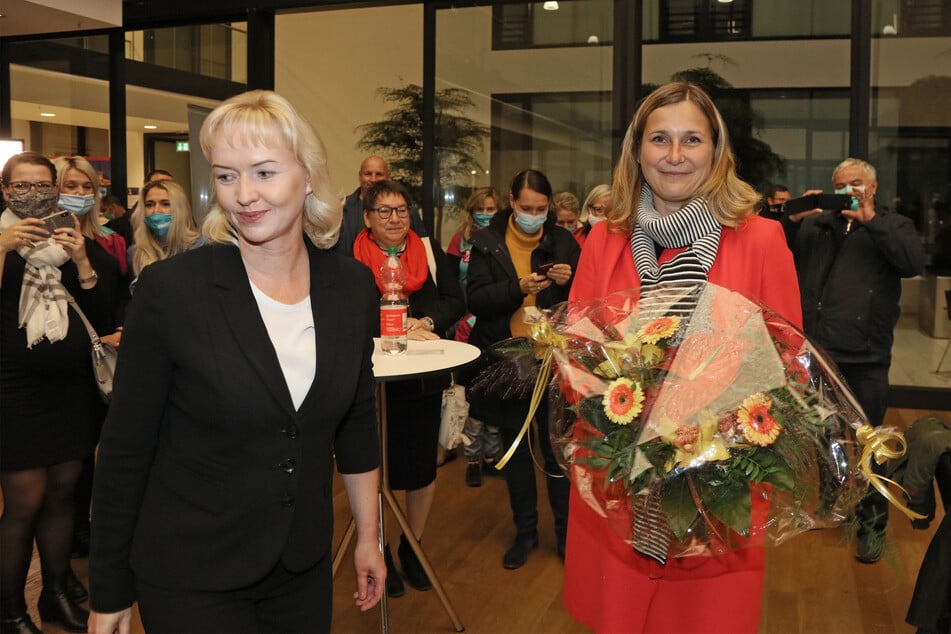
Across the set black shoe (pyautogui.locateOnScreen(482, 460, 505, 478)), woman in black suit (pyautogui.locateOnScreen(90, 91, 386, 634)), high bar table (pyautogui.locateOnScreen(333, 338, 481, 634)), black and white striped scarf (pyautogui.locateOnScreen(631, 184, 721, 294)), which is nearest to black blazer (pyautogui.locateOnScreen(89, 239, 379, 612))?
woman in black suit (pyautogui.locateOnScreen(90, 91, 386, 634))

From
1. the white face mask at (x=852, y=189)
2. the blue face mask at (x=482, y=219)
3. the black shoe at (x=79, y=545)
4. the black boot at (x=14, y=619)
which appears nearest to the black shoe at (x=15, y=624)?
the black boot at (x=14, y=619)

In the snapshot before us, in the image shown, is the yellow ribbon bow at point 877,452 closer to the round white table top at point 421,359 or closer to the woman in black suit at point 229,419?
the woman in black suit at point 229,419

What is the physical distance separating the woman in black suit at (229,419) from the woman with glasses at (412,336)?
6.08 feet

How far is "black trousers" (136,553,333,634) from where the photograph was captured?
160cm

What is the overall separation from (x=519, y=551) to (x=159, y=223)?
2.25 metres

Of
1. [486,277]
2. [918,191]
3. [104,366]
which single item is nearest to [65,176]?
[104,366]

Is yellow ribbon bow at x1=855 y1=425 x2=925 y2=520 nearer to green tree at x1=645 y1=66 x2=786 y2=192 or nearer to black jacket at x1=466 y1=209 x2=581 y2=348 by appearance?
black jacket at x1=466 y1=209 x2=581 y2=348

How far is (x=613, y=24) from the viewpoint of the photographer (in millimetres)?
7160

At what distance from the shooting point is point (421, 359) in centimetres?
313

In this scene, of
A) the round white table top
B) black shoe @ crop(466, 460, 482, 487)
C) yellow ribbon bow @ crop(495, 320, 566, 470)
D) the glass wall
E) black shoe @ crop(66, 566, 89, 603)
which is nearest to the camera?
yellow ribbon bow @ crop(495, 320, 566, 470)

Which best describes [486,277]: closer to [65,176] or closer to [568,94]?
[65,176]

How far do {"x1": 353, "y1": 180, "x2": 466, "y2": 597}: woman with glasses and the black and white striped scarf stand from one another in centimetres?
151

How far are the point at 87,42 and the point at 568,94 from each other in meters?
4.81

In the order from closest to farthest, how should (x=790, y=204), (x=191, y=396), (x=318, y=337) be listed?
(x=191, y=396) → (x=318, y=337) → (x=790, y=204)
